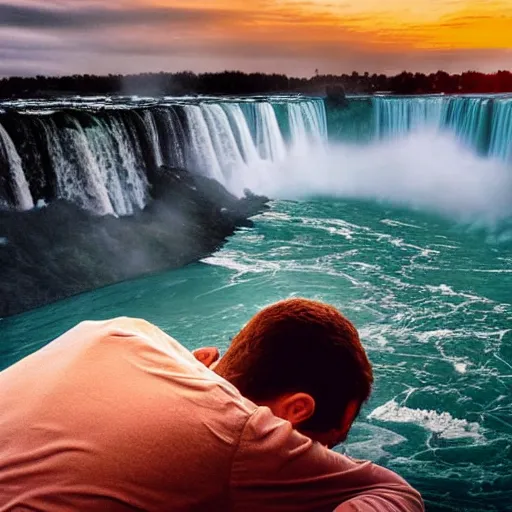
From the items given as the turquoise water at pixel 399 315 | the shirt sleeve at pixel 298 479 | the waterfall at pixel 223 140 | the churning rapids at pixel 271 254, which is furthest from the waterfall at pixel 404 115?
the shirt sleeve at pixel 298 479

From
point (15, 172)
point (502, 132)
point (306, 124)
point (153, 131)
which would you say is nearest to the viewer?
point (15, 172)

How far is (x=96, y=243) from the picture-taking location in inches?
608

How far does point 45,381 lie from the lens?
1.18 m

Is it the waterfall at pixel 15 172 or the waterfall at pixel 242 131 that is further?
the waterfall at pixel 242 131

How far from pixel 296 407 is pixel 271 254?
1545 centimetres

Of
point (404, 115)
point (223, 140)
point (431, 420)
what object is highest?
point (223, 140)

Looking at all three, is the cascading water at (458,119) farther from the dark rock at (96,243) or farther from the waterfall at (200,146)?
the dark rock at (96,243)

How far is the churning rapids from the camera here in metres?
8.52

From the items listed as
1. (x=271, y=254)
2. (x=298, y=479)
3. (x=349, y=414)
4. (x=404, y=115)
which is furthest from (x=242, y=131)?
(x=298, y=479)

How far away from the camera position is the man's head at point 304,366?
1.25 meters

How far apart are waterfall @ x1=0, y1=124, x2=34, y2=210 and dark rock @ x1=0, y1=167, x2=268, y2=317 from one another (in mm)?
304

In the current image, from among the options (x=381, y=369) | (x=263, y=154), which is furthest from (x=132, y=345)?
(x=263, y=154)

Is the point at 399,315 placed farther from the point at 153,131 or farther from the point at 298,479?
the point at 298,479

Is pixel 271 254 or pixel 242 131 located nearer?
pixel 271 254
